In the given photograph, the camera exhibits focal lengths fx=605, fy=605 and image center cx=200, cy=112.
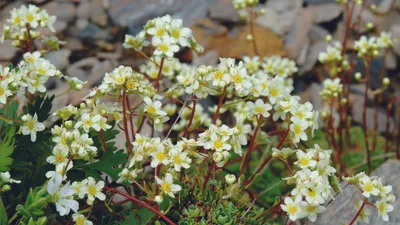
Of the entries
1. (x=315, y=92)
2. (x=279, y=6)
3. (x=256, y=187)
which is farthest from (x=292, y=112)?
(x=279, y=6)

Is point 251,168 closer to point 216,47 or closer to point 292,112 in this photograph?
point 216,47

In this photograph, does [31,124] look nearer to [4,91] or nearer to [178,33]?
[4,91]

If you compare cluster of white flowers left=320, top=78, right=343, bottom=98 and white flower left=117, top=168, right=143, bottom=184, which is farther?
cluster of white flowers left=320, top=78, right=343, bottom=98

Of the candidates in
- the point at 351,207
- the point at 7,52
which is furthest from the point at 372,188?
the point at 7,52

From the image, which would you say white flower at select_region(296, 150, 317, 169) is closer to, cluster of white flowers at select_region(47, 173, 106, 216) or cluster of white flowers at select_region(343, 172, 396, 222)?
cluster of white flowers at select_region(343, 172, 396, 222)

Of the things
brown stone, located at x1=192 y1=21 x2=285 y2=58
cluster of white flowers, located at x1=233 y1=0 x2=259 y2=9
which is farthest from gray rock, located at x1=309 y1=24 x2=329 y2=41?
cluster of white flowers, located at x1=233 y1=0 x2=259 y2=9

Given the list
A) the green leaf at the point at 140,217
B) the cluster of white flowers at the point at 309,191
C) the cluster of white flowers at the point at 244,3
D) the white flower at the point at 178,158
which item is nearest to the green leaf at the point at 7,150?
the green leaf at the point at 140,217
